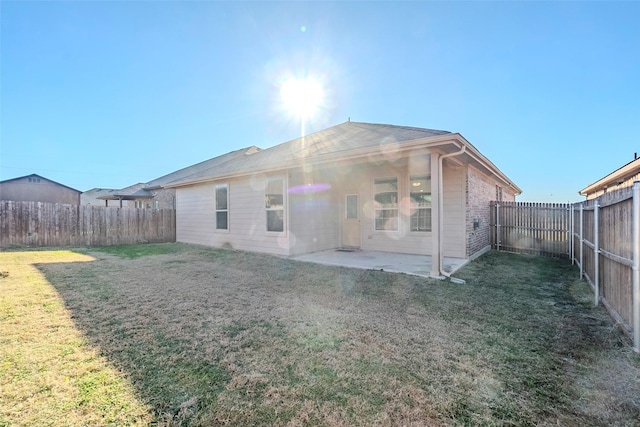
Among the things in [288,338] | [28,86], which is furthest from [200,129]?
[288,338]

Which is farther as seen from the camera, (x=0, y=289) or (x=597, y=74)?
(x=597, y=74)

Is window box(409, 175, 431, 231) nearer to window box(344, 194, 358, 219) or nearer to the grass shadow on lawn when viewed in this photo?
window box(344, 194, 358, 219)

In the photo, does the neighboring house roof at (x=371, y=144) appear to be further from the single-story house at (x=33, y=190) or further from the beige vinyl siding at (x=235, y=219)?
the single-story house at (x=33, y=190)

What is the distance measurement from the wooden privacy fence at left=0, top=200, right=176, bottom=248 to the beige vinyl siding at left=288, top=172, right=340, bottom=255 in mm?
7715

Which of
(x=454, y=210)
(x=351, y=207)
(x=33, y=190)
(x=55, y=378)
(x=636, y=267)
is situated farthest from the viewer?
(x=33, y=190)

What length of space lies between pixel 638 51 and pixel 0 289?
1471cm

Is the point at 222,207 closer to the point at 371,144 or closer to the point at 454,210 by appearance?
the point at 371,144

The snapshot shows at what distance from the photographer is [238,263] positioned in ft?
24.4

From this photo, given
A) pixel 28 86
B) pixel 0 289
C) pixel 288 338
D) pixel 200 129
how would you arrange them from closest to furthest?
pixel 288 338 < pixel 0 289 < pixel 28 86 < pixel 200 129

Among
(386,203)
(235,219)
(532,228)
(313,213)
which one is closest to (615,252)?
(386,203)

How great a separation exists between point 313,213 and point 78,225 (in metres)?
9.69

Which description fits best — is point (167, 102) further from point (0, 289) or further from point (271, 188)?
point (0, 289)

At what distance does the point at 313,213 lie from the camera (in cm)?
905

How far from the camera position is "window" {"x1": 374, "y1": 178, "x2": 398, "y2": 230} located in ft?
28.4
